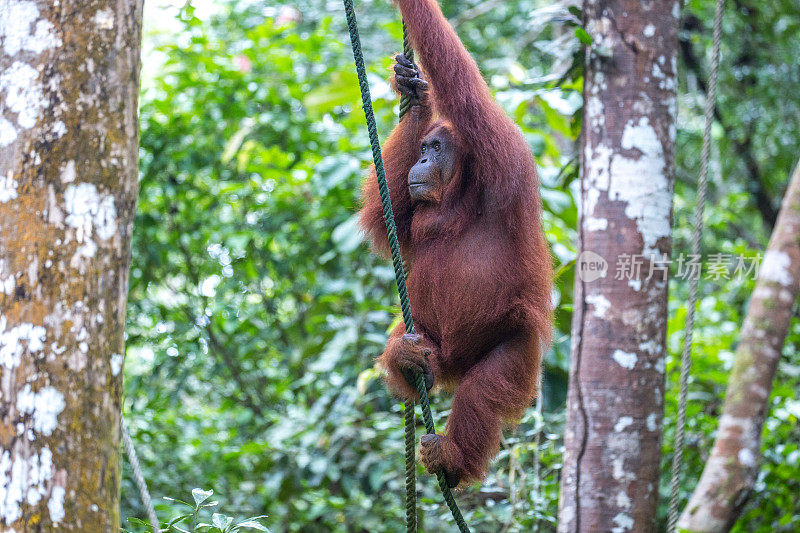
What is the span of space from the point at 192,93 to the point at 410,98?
2877 millimetres

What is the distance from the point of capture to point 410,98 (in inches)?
110

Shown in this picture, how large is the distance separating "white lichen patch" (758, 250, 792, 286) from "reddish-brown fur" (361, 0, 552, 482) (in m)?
2.07

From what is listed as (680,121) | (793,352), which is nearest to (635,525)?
(793,352)

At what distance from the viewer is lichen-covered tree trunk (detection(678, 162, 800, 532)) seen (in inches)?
157

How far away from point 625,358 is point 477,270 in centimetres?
69

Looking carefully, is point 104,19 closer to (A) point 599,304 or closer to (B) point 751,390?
(A) point 599,304

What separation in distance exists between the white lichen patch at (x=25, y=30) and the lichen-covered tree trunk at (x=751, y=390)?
12.3ft

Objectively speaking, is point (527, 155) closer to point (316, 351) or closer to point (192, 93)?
point (316, 351)

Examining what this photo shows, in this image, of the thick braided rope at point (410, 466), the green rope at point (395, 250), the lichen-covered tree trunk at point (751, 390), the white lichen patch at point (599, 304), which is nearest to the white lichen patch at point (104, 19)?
the green rope at point (395, 250)

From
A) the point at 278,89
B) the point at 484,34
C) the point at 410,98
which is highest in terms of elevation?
the point at 484,34

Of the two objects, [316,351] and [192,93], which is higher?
[192,93]

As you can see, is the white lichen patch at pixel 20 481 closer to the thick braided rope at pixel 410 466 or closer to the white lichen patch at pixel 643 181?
the thick braided rope at pixel 410 466

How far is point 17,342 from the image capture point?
145 cm

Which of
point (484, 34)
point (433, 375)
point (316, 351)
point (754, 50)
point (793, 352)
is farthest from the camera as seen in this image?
point (484, 34)
